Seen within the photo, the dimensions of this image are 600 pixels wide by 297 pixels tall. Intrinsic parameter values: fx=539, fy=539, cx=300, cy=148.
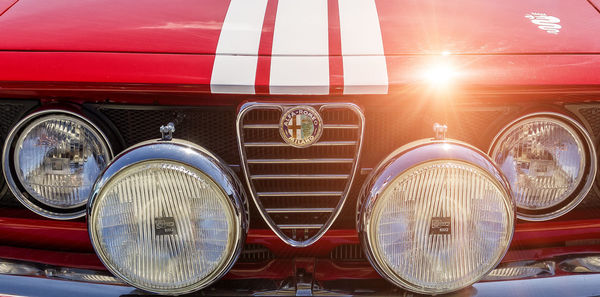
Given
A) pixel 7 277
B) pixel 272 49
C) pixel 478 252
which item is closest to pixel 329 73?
pixel 272 49

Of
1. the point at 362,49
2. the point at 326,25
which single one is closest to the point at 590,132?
the point at 362,49

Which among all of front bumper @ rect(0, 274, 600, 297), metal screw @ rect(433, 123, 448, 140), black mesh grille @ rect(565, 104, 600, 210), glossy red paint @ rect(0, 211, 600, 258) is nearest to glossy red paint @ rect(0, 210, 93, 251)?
glossy red paint @ rect(0, 211, 600, 258)

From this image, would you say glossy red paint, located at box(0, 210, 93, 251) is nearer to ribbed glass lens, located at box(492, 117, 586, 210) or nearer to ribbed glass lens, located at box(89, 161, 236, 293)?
ribbed glass lens, located at box(89, 161, 236, 293)

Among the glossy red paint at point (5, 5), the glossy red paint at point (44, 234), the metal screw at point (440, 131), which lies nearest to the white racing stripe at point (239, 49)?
the metal screw at point (440, 131)

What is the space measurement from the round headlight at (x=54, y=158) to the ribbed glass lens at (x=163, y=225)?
0.62ft

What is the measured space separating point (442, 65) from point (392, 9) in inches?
14.5

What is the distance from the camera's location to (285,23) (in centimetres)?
151

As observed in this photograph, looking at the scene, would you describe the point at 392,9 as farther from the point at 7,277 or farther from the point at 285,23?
the point at 7,277

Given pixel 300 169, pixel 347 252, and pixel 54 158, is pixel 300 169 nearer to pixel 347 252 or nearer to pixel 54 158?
pixel 347 252

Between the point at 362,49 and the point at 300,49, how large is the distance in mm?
163

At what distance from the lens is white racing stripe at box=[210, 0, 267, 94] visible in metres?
1.28

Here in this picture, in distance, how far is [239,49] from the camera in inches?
54.6

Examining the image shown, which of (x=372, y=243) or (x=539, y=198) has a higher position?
(x=539, y=198)

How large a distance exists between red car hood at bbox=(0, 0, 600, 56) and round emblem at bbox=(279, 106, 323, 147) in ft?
0.54
